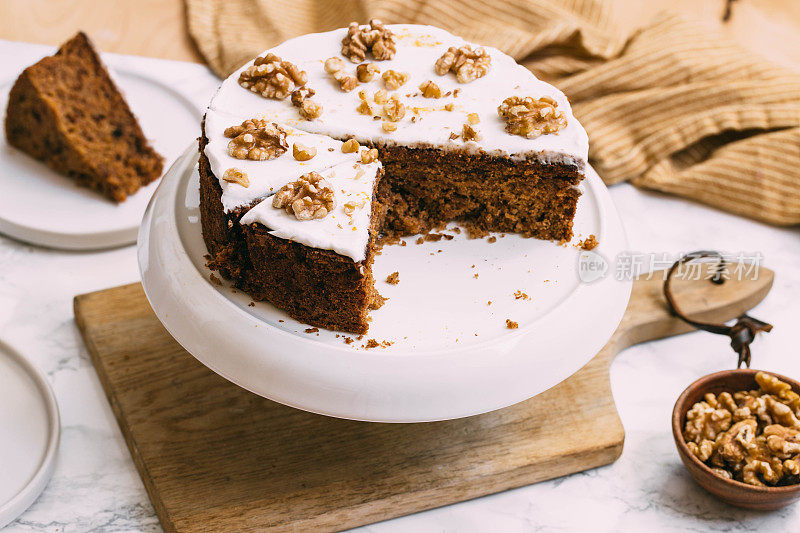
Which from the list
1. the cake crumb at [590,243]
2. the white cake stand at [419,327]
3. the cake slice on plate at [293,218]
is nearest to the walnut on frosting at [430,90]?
the cake slice on plate at [293,218]

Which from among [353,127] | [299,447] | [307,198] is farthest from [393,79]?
[299,447]

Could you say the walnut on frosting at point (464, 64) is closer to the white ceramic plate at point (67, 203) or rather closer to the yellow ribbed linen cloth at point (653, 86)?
the yellow ribbed linen cloth at point (653, 86)

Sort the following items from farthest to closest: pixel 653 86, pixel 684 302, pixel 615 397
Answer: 1. pixel 653 86
2. pixel 684 302
3. pixel 615 397

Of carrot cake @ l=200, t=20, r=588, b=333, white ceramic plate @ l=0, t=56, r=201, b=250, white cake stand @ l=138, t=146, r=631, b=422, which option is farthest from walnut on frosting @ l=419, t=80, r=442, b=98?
white ceramic plate @ l=0, t=56, r=201, b=250

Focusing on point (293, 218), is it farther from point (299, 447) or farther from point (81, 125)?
point (81, 125)

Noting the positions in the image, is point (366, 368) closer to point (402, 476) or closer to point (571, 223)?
point (402, 476)

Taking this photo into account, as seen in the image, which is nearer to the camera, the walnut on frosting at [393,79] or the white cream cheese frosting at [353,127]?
the white cream cheese frosting at [353,127]
